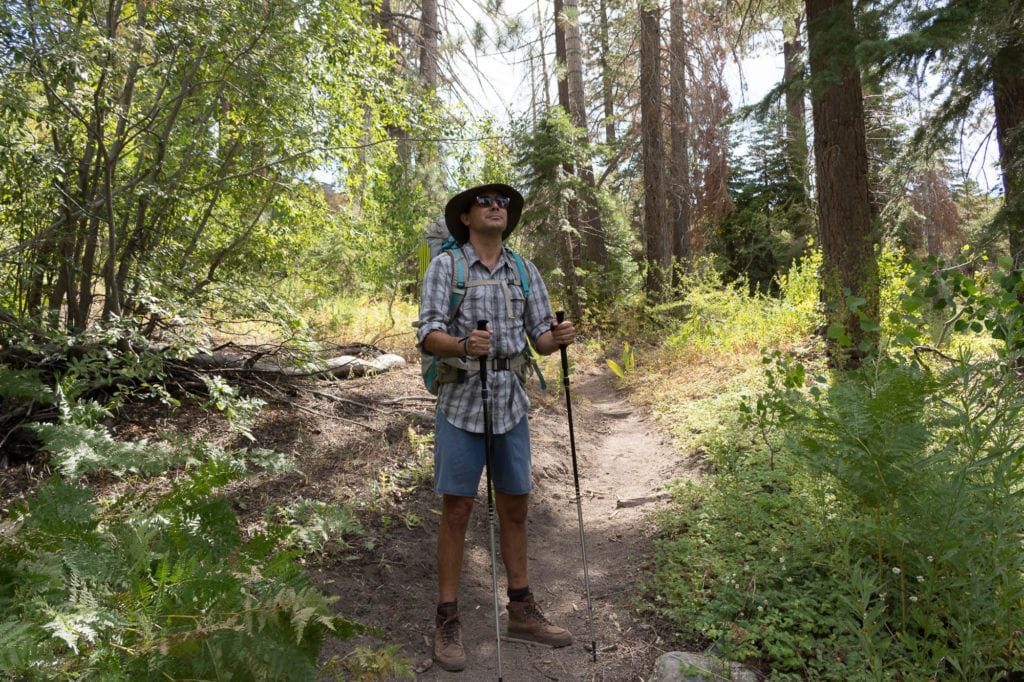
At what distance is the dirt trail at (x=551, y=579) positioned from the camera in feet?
11.6

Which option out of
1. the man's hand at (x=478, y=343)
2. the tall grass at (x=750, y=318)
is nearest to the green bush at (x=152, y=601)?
the man's hand at (x=478, y=343)

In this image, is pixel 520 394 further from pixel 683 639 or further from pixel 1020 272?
pixel 1020 272

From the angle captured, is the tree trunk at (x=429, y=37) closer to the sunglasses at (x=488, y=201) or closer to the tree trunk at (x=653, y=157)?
the tree trunk at (x=653, y=157)

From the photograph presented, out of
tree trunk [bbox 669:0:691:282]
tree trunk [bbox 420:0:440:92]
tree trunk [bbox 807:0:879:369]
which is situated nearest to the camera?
tree trunk [bbox 807:0:879:369]

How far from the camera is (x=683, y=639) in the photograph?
11.3ft

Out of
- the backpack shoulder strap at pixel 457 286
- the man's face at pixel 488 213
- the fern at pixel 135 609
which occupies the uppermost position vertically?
the man's face at pixel 488 213

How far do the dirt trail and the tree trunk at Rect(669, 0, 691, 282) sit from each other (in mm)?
9113

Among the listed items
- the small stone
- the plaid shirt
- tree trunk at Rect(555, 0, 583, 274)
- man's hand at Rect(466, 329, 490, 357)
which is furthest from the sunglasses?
tree trunk at Rect(555, 0, 583, 274)

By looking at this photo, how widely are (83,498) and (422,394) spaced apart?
5.58 metres

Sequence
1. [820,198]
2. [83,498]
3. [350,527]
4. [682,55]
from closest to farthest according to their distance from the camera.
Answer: [83,498]
[350,527]
[820,198]
[682,55]

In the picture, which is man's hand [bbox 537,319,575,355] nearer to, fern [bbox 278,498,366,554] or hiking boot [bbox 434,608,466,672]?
hiking boot [bbox 434,608,466,672]

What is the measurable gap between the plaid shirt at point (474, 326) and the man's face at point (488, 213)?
0.15 metres

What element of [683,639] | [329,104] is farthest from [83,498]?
[329,104]

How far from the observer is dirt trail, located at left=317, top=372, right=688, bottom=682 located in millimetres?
3549
